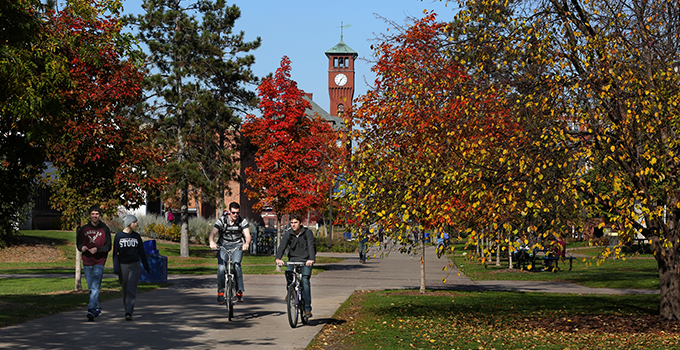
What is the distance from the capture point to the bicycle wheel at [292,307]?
10.8 meters

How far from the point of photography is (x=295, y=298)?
11.0 m

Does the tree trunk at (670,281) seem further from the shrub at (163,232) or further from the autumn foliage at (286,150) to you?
the shrub at (163,232)

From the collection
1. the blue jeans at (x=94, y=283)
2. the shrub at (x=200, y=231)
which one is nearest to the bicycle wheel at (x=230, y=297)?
the blue jeans at (x=94, y=283)

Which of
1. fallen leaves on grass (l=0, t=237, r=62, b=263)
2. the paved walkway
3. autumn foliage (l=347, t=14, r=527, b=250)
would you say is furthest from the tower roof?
autumn foliage (l=347, t=14, r=527, b=250)

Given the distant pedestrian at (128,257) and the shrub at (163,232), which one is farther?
the shrub at (163,232)

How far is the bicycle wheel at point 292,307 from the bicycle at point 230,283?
1.10m

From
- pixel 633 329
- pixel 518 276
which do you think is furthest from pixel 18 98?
pixel 518 276

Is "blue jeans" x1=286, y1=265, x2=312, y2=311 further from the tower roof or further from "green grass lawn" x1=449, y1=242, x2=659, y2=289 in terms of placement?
the tower roof

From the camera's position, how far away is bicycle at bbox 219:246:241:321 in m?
11.5

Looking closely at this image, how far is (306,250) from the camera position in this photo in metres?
11.3

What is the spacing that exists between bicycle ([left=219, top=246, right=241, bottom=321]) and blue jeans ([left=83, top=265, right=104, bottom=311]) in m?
1.98

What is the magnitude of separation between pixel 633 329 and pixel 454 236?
3223mm

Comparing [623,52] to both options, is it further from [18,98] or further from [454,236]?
[18,98]

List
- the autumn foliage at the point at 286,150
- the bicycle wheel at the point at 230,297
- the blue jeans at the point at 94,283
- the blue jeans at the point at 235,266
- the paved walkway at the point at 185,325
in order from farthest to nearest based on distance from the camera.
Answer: the autumn foliage at the point at 286,150
the blue jeans at the point at 235,266
the bicycle wheel at the point at 230,297
the blue jeans at the point at 94,283
the paved walkway at the point at 185,325
